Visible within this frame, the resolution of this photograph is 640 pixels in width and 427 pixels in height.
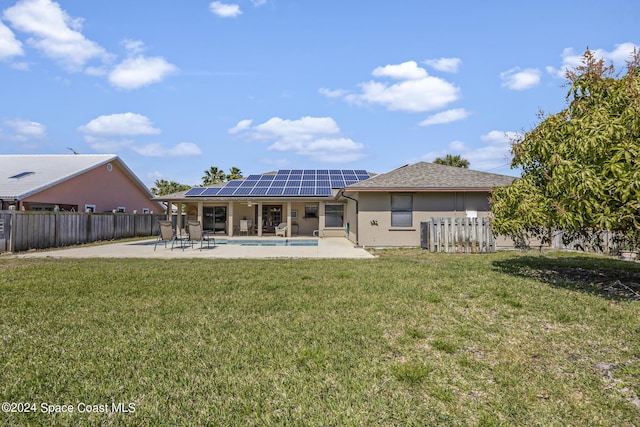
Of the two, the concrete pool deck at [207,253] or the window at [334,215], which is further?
the window at [334,215]

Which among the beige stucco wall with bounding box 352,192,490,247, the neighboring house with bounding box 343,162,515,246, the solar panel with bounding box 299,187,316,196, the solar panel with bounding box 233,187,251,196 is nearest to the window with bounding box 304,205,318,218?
the solar panel with bounding box 299,187,316,196

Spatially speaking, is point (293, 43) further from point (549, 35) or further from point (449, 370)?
point (449, 370)

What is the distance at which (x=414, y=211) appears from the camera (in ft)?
54.1

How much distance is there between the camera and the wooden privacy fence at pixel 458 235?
13703 mm

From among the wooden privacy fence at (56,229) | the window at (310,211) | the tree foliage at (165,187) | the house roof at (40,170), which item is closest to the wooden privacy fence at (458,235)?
the window at (310,211)

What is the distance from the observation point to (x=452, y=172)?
18672 mm

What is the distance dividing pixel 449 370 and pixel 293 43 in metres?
13.1

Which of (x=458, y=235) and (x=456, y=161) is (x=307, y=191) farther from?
(x=456, y=161)

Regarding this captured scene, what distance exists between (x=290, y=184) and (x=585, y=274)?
18985 mm

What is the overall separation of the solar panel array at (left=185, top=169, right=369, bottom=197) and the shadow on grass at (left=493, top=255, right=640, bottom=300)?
14.1 m

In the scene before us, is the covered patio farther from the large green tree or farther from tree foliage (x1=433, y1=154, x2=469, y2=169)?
tree foliage (x1=433, y1=154, x2=469, y2=169)

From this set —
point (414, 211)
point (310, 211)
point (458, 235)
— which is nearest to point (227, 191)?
point (310, 211)

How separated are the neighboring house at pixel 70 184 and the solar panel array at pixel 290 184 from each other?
6.95 meters

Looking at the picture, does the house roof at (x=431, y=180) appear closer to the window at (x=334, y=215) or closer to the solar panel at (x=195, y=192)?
the window at (x=334, y=215)
